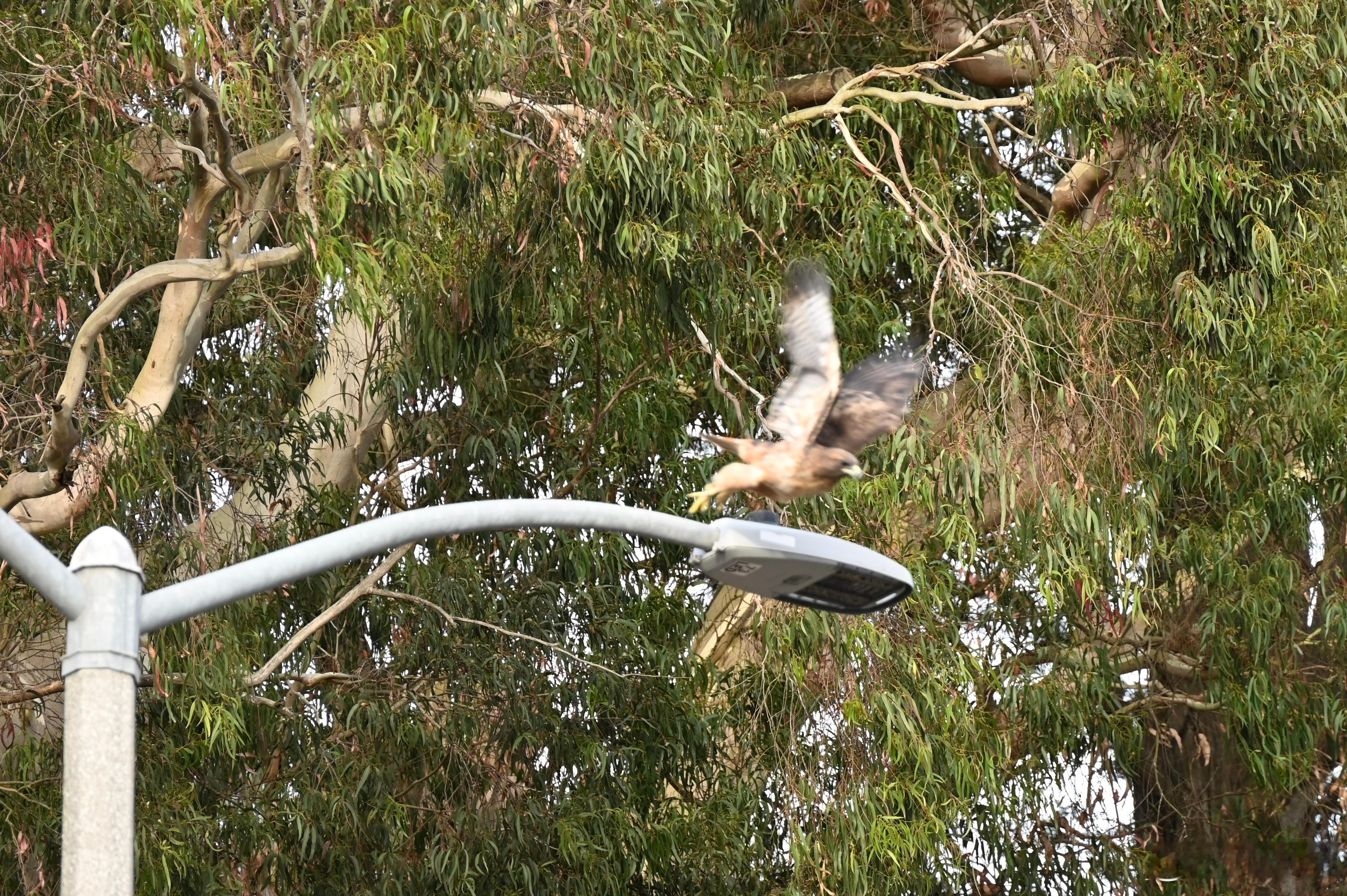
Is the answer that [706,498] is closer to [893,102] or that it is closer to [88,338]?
[88,338]

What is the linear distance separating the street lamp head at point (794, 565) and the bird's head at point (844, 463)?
122 cm

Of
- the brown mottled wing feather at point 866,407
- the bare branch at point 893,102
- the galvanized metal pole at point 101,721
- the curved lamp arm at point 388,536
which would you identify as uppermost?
the bare branch at point 893,102

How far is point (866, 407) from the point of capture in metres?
5.26

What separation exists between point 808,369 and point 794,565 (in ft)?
5.22

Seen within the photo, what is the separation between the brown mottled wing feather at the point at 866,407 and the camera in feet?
17.2

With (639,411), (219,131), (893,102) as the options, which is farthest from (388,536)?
(893,102)

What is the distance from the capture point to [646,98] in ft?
23.5

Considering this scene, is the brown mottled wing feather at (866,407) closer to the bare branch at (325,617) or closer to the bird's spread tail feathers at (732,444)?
the bird's spread tail feathers at (732,444)

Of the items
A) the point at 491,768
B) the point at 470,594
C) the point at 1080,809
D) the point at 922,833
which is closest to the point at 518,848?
the point at 491,768

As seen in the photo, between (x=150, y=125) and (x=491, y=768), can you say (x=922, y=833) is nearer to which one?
(x=491, y=768)

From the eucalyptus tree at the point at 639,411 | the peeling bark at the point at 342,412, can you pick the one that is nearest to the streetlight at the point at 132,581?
the eucalyptus tree at the point at 639,411

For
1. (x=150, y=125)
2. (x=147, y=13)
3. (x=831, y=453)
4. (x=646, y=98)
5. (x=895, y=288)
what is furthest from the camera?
(x=895, y=288)

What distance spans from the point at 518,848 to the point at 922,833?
1.73 m

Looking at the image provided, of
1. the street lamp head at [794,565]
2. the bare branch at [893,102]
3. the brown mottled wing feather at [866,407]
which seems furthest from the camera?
the bare branch at [893,102]
